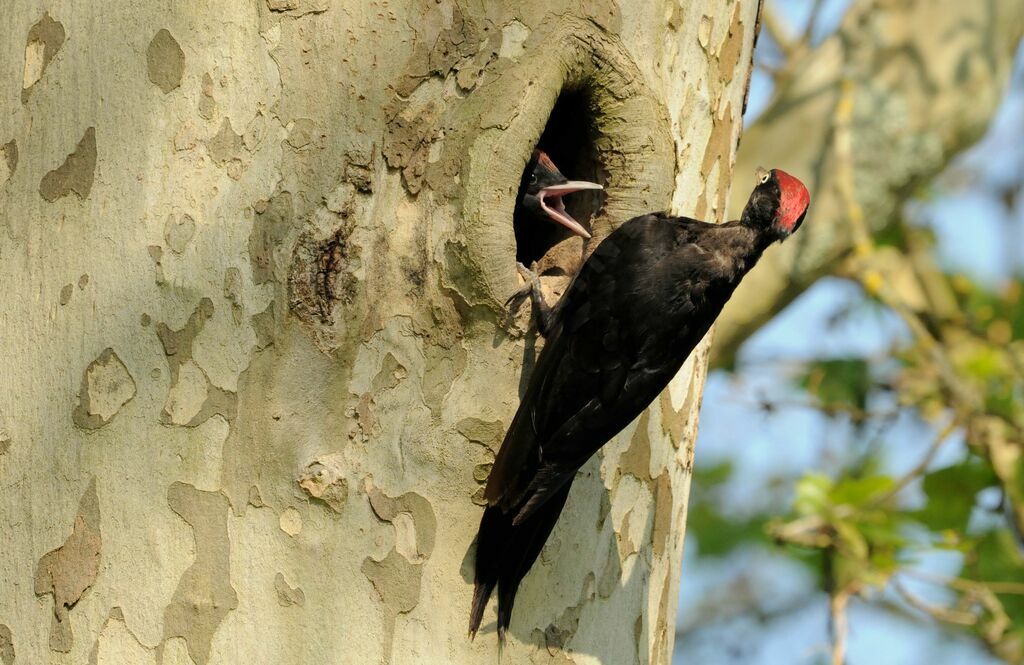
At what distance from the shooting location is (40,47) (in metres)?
1.97

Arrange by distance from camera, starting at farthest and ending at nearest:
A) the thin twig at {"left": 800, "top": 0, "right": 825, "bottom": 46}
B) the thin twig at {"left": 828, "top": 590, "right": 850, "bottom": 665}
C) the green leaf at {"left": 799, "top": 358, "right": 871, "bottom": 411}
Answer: the green leaf at {"left": 799, "top": 358, "right": 871, "bottom": 411} → the thin twig at {"left": 800, "top": 0, "right": 825, "bottom": 46} → the thin twig at {"left": 828, "top": 590, "right": 850, "bottom": 665}

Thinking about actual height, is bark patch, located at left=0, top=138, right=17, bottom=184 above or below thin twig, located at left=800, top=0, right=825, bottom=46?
below

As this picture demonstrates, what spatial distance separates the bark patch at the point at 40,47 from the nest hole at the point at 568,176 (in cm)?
95

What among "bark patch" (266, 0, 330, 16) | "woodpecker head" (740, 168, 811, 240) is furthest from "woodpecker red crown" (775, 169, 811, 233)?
"bark patch" (266, 0, 330, 16)

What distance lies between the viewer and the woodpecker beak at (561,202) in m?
2.87

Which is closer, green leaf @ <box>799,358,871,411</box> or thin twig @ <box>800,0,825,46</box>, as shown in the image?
thin twig @ <box>800,0,825,46</box>

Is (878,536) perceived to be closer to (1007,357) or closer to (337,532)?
(1007,357)

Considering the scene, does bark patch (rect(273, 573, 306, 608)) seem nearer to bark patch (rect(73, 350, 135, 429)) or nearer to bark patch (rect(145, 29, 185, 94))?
bark patch (rect(73, 350, 135, 429))

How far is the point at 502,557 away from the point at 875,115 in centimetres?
358

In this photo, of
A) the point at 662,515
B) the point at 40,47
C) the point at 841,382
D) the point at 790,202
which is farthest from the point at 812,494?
the point at 40,47

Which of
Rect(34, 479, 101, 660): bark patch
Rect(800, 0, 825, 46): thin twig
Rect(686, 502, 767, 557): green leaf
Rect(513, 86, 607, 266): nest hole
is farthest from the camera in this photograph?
Rect(686, 502, 767, 557): green leaf

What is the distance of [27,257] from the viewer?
1921mm

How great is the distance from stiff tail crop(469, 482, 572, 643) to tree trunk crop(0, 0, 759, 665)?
0.08ft

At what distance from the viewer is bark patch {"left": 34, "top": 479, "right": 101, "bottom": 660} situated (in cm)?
182
